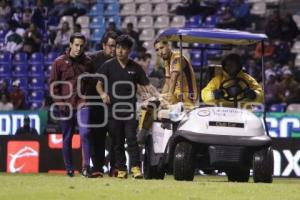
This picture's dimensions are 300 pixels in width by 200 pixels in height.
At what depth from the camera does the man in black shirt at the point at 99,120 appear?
50.2 ft

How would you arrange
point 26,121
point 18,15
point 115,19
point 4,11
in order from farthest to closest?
point 4,11
point 18,15
point 115,19
point 26,121

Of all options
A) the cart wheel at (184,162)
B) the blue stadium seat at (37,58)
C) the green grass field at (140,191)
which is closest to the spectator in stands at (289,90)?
the blue stadium seat at (37,58)

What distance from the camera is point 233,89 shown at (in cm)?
1477

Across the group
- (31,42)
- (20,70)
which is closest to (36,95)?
(20,70)

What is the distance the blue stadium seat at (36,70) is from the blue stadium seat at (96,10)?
2811mm

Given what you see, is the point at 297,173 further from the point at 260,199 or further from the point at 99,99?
the point at 260,199

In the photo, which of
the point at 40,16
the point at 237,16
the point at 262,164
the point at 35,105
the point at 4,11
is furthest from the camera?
the point at 4,11

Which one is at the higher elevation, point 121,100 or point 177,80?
point 177,80

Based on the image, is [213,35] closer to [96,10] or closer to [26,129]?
[26,129]

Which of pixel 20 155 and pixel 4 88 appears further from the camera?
pixel 4 88

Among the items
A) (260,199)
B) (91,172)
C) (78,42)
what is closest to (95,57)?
(78,42)

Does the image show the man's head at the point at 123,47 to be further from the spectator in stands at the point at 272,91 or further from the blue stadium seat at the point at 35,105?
the blue stadium seat at the point at 35,105

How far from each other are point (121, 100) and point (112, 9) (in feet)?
52.5

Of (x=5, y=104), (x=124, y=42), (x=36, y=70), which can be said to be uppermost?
(x=124, y=42)
